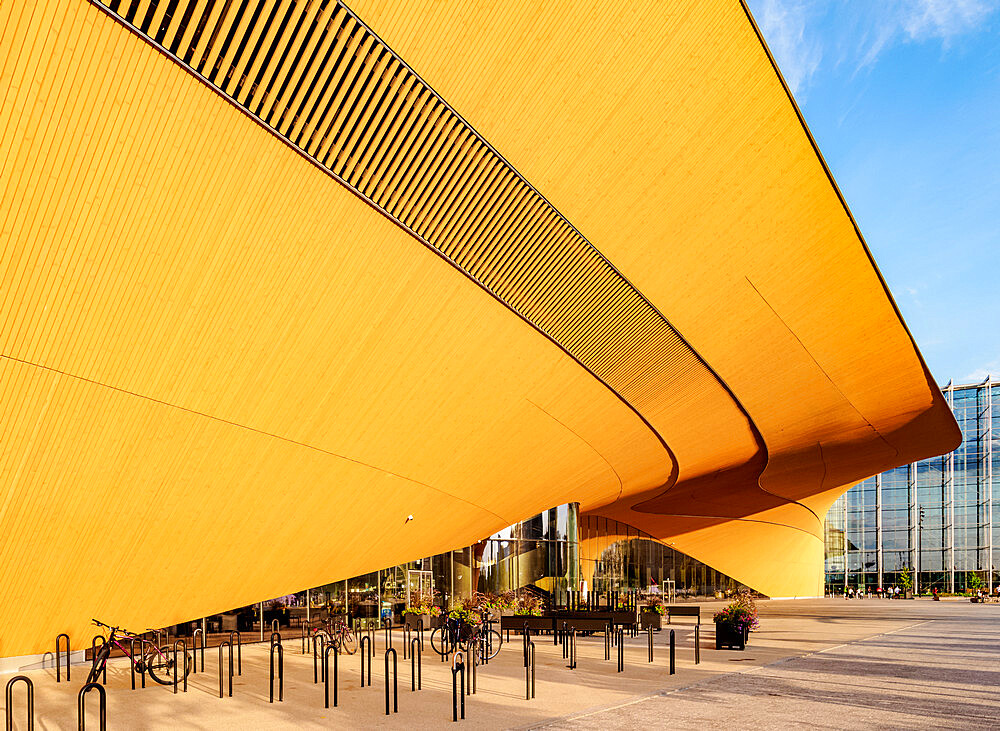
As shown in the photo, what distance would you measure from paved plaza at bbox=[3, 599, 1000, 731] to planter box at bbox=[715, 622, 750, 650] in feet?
0.77

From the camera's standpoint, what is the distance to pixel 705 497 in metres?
37.5

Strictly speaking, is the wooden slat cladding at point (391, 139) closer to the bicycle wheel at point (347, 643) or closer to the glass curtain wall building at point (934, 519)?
the bicycle wheel at point (347, 643)

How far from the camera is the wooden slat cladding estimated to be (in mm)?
7379

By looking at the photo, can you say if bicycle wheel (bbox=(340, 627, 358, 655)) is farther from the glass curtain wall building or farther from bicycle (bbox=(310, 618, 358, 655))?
the glass curtain wall building

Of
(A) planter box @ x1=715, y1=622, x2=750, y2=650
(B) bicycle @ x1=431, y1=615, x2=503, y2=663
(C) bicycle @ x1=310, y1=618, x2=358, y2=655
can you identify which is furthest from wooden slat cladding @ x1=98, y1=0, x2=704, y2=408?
(A) planter box @ x1=715, y1=622, x2=750, y2=650

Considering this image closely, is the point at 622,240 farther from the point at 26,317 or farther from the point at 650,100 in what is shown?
the point at 26,317

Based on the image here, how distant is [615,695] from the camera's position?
1051 centimetres

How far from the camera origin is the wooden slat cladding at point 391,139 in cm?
738

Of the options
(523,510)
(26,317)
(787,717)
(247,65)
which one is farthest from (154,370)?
(523,510)

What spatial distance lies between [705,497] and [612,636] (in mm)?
17650

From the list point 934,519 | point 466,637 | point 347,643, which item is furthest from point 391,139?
point 934,519

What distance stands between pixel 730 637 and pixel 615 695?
7.34 meters

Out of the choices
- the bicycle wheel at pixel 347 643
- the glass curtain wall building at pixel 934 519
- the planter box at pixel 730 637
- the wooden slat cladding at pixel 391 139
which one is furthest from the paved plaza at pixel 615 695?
the glass curtain wall building at pixel 934 519

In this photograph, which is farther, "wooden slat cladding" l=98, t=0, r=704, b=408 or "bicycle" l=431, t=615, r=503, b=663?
"bicycle" l=431, t=615, r=503, b=663
